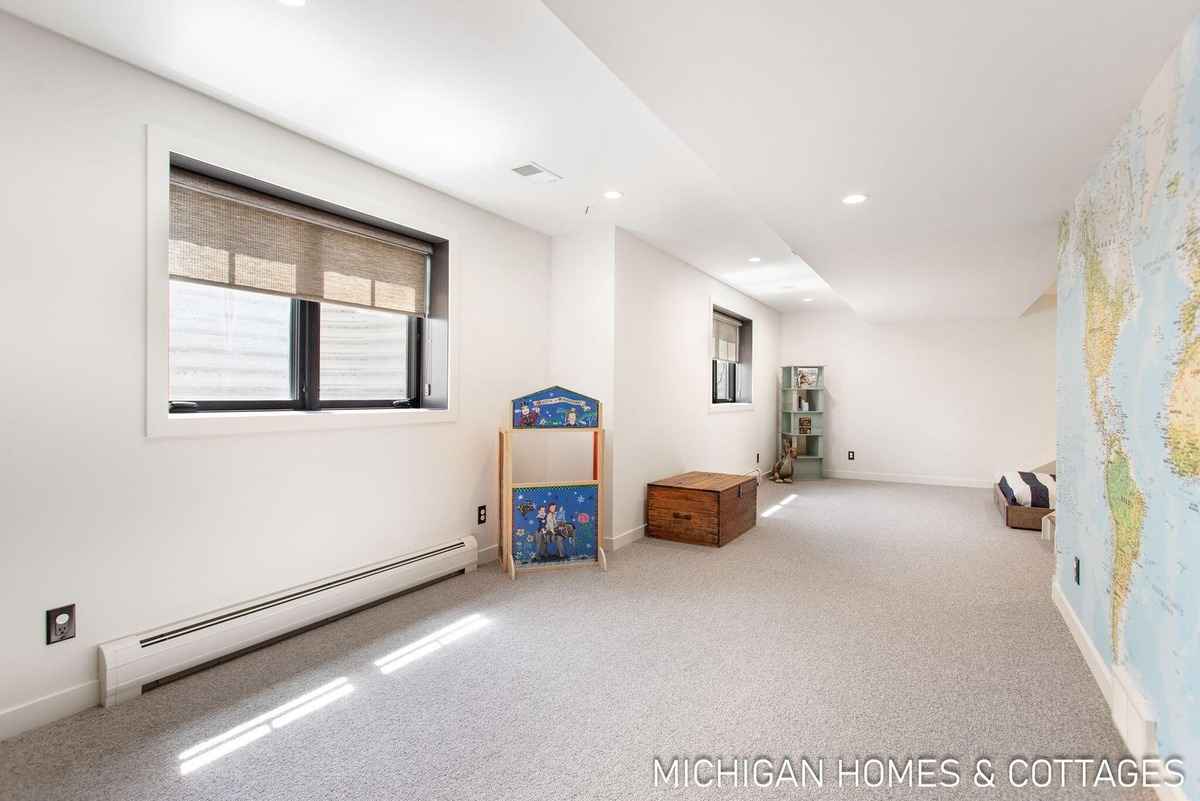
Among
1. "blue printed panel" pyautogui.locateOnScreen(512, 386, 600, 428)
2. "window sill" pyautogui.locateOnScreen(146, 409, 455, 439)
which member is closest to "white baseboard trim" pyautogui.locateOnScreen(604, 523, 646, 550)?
"blue printed panel" pyautogui.locateOnScreen(512, 386, 600, 428)

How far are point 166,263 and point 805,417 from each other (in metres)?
7.66

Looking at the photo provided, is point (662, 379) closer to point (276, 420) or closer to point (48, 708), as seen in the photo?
point (276, 420)

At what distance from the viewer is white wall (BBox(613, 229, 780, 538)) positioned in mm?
4500

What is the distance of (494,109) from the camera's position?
8.41 ft

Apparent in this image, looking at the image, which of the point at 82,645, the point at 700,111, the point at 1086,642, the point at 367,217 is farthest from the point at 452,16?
the point at 1086,642

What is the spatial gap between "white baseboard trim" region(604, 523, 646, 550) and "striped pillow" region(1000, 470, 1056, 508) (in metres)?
3.42

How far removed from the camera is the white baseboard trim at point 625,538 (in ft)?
14.3

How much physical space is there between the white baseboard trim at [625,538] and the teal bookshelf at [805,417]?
402 cm

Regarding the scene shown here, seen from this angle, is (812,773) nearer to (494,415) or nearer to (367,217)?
(494,415)

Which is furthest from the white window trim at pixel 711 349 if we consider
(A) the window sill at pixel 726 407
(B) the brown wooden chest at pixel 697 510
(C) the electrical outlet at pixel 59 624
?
(C) the electrical outlet at pixel 59 624

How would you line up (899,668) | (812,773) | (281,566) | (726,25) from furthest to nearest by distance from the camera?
(281,566) → (899,668) → (812,773) → (726,25)

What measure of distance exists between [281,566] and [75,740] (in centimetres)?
94

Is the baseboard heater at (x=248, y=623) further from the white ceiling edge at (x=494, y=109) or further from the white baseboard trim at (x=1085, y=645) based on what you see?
the white baseboard trim at (x=1085, y=645)

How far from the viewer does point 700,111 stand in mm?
2092
